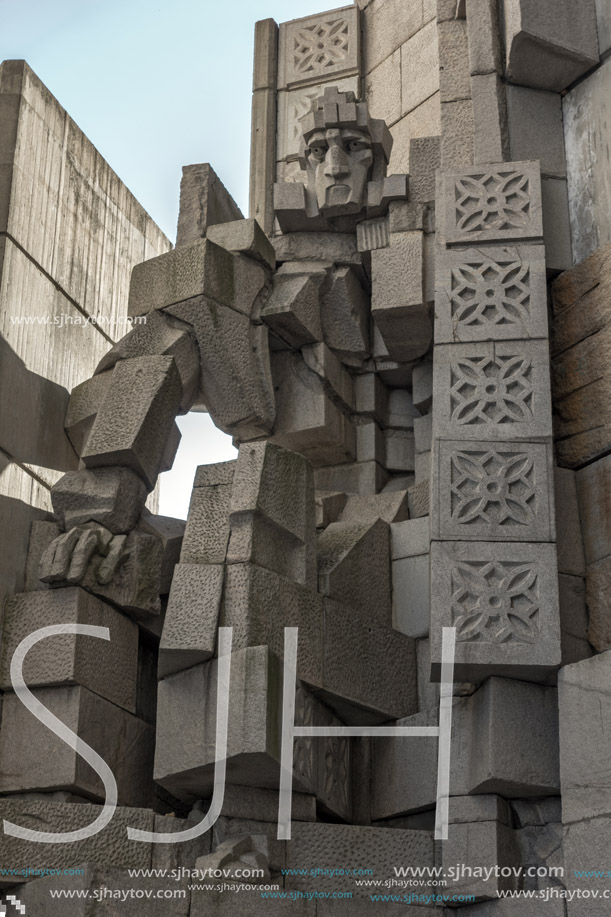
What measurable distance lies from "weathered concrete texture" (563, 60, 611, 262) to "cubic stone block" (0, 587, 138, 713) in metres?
3.47

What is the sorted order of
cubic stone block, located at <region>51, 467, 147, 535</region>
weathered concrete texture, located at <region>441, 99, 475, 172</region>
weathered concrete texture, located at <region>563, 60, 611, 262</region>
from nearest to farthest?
cubic stone block, located at <region>51, 467, 147, 535</region>, weathered concrete texture, located at <region>563, 60, 611, 262</region>, weathered concrete texture, located at <region>441, 99, 475, 172</region>

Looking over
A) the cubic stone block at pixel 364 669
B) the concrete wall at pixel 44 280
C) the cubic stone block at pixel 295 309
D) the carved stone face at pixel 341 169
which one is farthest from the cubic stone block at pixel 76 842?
the carved stone face at pixel 341 169

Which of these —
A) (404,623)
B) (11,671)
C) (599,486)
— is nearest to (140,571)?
(11,671)

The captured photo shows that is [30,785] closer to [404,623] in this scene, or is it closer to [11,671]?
[11,671]

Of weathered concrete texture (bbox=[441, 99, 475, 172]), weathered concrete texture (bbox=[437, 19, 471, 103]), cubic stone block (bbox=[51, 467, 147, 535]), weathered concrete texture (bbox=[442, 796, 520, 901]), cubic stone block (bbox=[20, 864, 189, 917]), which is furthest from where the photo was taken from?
weathered concrete texture (bbox=[437, 19, 471, 103])

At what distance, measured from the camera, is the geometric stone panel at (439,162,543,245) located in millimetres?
8031

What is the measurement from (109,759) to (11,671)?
0.70 metres

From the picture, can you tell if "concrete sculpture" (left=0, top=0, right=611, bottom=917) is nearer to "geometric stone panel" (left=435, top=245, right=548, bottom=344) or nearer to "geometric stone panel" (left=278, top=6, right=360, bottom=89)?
"geometric stone panel" (left=435, top=245, right=548, bottom=344)

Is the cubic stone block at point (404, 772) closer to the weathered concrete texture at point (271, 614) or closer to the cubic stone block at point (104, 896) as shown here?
the weathered concrete texture at point (271, 614)

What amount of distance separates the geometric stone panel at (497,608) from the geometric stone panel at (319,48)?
480 centimetres

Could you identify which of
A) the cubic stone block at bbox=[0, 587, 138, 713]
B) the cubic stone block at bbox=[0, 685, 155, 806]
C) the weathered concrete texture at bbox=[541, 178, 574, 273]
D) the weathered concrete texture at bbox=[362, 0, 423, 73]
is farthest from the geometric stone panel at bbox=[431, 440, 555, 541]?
the weathered concrete texture at bbox=[362, 0, 423, 73]

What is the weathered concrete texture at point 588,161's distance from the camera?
8266 mm

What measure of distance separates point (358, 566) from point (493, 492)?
106cm

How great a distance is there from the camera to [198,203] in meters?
9.20
